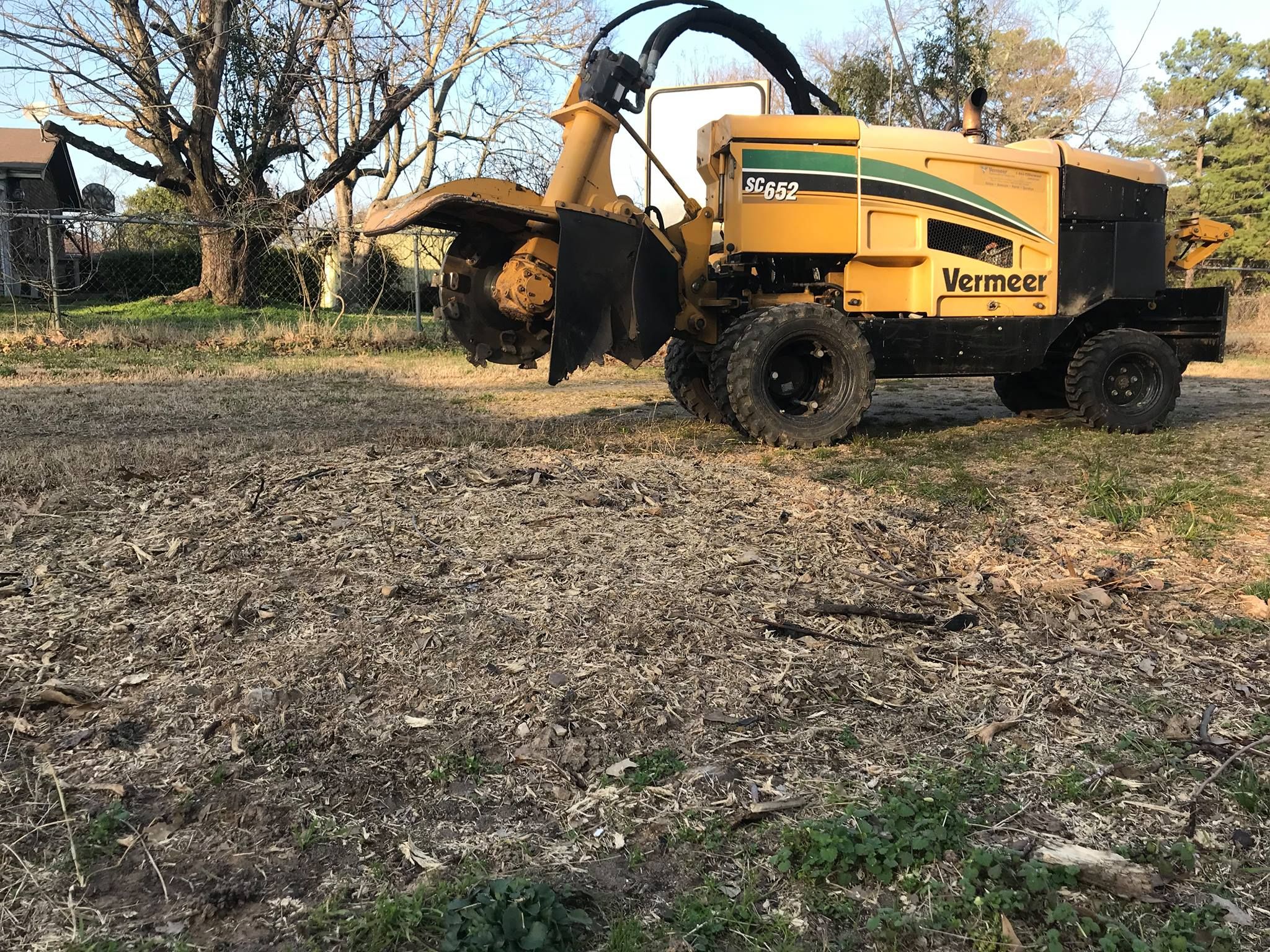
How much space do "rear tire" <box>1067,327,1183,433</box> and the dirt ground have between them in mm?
2201

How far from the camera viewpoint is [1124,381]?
7.73m

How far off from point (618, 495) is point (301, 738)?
2238 mm

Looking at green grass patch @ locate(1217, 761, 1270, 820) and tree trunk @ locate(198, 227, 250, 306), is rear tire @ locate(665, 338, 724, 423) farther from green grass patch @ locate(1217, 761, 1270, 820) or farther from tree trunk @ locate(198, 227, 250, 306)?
tree trunk @ locate(198, 227, 250, 306)

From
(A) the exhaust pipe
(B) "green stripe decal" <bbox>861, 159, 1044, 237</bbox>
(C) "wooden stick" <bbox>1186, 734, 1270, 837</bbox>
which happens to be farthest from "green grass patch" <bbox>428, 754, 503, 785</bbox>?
(A) the exhaust pipe

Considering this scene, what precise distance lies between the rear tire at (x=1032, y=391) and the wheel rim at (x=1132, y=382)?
0.75 metres

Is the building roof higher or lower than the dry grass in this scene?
higher

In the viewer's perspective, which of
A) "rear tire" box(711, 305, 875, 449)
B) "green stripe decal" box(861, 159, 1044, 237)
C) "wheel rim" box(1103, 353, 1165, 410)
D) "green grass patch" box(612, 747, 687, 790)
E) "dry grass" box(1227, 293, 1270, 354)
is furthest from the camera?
"dry grass" box(1227, 293, 1270, 354)

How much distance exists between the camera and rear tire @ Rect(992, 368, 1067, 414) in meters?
8.59

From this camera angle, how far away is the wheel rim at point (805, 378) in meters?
6.68

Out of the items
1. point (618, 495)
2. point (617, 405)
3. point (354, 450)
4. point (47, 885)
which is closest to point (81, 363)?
point (617, 405)

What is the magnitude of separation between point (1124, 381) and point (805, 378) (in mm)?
2862

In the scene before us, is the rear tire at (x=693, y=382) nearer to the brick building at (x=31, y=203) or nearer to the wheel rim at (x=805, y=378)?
the wheel rim at (x=805, y=378)

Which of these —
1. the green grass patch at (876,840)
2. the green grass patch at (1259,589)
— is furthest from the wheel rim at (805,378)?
the green grass patch at (876,840)

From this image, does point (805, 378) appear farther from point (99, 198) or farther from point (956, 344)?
point (99, 198)
